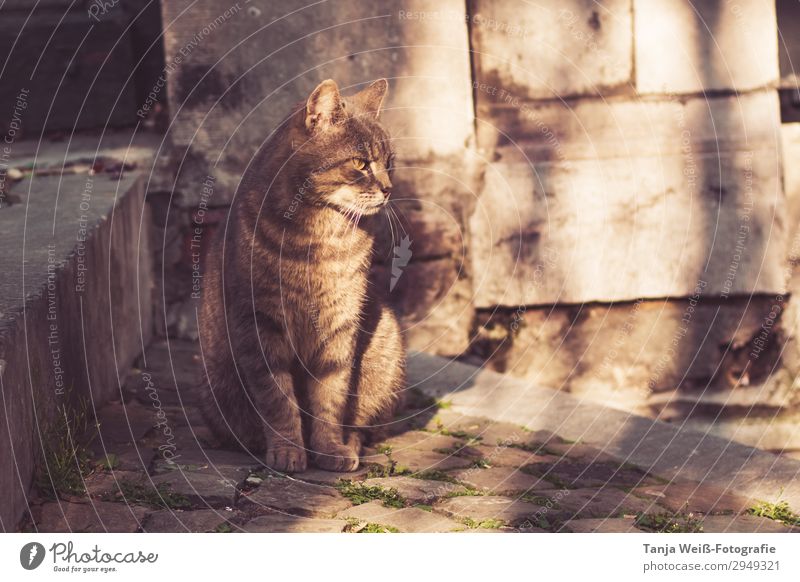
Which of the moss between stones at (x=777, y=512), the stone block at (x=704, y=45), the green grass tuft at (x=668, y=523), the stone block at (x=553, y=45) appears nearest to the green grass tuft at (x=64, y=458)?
the green grass tuft at (x=668, y=523)

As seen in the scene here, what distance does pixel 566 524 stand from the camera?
10.7ft

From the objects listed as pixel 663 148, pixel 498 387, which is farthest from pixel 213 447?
pixel 663 148

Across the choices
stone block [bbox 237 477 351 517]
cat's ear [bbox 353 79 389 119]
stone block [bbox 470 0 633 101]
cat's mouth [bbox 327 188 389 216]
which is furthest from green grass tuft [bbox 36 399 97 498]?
stone block [bbox 470 0 633 101]

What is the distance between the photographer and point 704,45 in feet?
17.9

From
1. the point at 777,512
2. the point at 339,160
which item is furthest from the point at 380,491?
the point at 777,512

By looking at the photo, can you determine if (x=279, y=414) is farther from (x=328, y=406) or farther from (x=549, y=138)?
(x=549, y=138)

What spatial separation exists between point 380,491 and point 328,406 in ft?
1.59

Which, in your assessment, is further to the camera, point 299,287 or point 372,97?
point 372,97

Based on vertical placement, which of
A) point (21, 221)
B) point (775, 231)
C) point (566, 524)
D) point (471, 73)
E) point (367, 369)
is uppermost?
point (471, 73)

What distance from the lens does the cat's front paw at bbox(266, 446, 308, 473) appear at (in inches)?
146

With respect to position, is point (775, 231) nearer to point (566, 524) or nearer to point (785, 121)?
point (785, 121)

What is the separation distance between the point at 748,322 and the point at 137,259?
10.2ft

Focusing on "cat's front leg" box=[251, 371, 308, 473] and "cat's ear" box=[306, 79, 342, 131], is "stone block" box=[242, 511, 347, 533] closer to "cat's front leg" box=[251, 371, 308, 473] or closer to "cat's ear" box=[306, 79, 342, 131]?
"cat's front leg" box=[251, 371, 308, 473]

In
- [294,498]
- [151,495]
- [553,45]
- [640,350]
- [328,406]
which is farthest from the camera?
[640,350]
